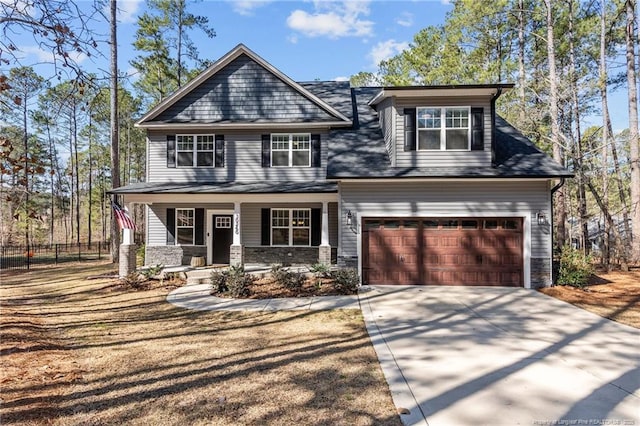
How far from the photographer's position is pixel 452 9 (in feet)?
68.9

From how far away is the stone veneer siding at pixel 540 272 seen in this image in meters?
10.4

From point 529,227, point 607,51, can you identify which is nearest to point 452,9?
point 607,51

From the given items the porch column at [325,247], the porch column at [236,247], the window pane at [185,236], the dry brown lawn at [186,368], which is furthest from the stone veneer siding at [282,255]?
the dry brown lawn at [186,368]

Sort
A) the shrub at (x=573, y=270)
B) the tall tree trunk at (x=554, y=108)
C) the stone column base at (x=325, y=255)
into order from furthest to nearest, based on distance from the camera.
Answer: the tall tree trunk at (x=554, y=108)
the stone column base at (x=325, y=255)
the shrub at (x=573, y=270)

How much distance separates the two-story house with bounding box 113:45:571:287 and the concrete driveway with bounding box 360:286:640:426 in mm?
2352

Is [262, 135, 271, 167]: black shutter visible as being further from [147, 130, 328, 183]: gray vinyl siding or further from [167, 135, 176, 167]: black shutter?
[167, 135, 176, 167]: black shutter

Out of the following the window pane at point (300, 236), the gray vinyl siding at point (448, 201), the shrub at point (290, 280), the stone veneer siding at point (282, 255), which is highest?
the gray vinyl siding at point (448, 201)

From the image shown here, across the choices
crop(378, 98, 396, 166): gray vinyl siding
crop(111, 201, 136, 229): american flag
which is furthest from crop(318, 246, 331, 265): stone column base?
crop(111, 201, 136, 229): american flag

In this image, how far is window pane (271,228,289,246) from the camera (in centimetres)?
1367

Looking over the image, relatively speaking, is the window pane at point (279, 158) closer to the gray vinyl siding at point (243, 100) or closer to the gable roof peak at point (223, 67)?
the gray vinyl siding at point (243, 100)

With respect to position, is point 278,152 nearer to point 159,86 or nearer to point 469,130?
point 469,130

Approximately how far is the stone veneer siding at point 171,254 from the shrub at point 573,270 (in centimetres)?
1238

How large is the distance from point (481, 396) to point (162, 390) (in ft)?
12.3

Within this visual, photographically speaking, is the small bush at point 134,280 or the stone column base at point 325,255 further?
the stone column base at point 325,255
